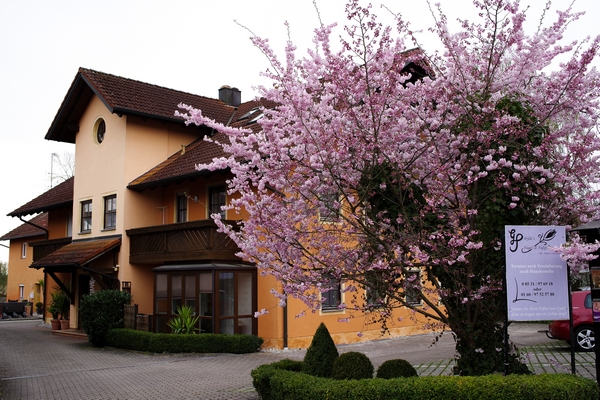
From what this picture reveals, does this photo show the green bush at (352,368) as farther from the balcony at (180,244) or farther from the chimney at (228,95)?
the chimney at (228,95)

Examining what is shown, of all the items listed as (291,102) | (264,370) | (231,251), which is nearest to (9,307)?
(231,251)

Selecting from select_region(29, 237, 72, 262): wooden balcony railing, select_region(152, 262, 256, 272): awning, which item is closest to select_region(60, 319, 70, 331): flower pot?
select_region(29, 237, 72, 262): wooden balcony railing

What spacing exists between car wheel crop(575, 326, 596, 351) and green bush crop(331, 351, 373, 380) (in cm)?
791

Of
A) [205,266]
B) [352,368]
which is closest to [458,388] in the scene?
[352,368]

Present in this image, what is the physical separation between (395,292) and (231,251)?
30.2 ft

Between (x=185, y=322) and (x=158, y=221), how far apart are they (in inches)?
214

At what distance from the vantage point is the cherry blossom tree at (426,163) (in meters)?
7.70

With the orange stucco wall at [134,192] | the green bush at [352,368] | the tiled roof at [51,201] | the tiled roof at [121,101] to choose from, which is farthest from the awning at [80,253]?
the green bush at [352,368]

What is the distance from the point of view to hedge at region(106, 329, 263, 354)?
15.6m

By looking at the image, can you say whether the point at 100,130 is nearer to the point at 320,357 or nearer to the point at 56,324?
the point at 56,324

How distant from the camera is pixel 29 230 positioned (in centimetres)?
3616

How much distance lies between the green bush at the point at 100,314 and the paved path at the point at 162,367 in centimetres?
47

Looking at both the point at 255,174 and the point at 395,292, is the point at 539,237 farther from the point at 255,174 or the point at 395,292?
the point at 255,174

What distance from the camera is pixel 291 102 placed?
311 inches
